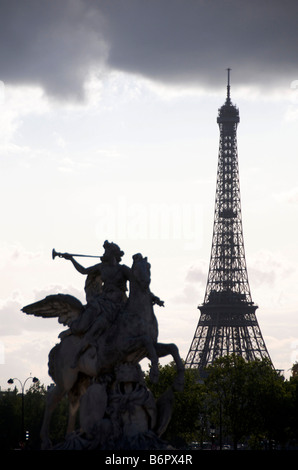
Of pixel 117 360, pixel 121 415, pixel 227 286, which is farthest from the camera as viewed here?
pixel 227 286

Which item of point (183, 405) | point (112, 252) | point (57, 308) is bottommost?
point (57, 308)

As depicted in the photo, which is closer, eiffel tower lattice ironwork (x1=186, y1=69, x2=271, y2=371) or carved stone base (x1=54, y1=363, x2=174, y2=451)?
carved stone base (x1=54, y1=363, x2=174, y2=451)

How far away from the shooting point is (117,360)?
22.8 metres

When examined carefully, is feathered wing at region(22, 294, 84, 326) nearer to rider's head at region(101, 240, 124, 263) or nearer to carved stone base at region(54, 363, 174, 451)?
rider's head at region(101, 240, 124, 263)

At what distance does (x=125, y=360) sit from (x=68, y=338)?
5.80 feet

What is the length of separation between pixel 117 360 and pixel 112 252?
8.22ft

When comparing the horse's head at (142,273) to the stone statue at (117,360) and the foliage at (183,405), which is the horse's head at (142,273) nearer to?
the stone statue at (117,360)

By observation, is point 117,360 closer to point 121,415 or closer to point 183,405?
point 121,415

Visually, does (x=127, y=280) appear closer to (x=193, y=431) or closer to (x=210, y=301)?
(x=193, y=431)

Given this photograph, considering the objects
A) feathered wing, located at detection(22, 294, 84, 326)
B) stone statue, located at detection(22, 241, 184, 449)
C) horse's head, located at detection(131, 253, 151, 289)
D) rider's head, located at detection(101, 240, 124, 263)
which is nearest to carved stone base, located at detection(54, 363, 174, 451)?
stone statue, located at detection(22, 241, 184, 449)

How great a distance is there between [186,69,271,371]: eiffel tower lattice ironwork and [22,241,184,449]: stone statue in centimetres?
8472

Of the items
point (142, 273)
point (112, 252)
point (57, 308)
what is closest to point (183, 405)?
point (57, 308)

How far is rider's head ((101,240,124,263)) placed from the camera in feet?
78.1
